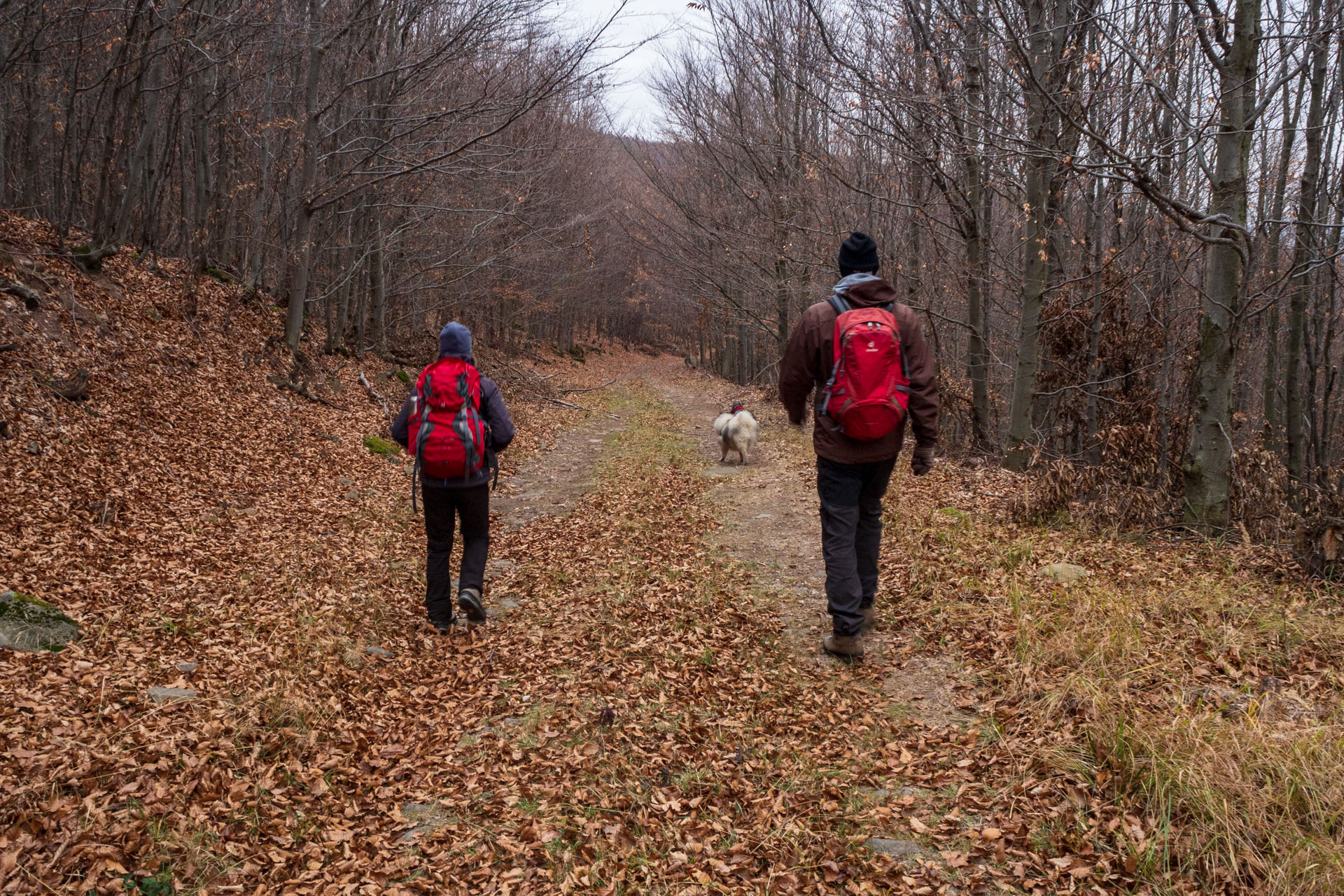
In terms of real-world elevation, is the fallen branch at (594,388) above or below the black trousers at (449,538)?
above

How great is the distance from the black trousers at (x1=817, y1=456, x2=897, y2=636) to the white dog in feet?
24.2

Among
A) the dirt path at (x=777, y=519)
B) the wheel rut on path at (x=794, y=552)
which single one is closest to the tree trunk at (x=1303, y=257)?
the dirt path at (x=777, y=519)

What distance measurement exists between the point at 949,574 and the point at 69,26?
1624 cm

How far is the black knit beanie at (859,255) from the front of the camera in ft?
15.6

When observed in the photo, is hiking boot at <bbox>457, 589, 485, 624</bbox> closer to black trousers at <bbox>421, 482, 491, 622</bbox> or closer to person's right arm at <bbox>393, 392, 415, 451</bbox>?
black trousers at <bbox>421, 482, 491, 622</bbox>

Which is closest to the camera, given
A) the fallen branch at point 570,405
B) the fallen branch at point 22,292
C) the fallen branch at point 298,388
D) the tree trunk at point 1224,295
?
the tree trunk at point 1224,295

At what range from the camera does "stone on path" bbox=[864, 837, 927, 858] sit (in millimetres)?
3094

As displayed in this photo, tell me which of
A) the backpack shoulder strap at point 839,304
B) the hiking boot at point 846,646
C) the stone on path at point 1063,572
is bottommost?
Result: the hiking boot at point 846,646

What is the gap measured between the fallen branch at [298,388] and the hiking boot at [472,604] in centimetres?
848

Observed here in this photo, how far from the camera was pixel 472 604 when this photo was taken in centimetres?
579

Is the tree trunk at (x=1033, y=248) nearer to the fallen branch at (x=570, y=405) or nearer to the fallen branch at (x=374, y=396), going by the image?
the fallen branch at (x=374, y=396)

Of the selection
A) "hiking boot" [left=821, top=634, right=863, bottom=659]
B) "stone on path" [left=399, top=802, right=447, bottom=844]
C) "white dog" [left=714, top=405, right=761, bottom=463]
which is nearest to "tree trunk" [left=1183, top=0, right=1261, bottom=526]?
"hiking boot" [left=821, top=634, right=863, bottom=659]

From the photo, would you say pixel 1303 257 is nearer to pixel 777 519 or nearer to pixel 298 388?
pixel 777 519

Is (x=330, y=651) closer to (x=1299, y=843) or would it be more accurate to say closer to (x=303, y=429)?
(x=1299, y=843)
